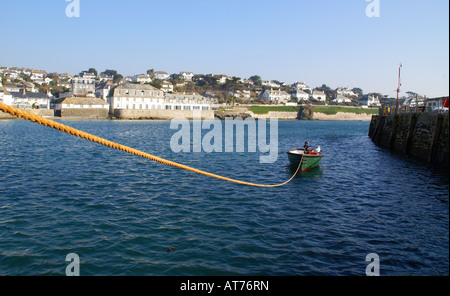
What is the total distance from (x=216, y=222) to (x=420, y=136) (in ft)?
92.2

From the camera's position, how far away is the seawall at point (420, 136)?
26812mm

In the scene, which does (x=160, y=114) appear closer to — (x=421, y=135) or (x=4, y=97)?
(x=4, y=97)

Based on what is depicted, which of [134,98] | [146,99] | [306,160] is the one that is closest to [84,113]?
[134,98]

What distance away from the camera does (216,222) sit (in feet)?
44.2

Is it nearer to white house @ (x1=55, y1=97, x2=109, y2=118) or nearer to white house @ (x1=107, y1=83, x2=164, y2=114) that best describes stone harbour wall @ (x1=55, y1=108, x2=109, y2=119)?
white house @ (x1=55, y1=97, x2=109, y2=118)

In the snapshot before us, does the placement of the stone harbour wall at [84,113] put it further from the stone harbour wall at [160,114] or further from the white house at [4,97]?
the white house at [4,97]

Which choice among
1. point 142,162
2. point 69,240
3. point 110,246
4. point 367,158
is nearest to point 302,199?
point 110,246

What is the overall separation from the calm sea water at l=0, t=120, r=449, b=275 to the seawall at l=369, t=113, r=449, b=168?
367 cm

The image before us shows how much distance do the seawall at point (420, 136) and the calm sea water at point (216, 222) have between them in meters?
3.67

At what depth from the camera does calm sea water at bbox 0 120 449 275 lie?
9.81 meters

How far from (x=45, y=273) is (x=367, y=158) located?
108 feet

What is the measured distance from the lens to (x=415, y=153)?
32906 mm

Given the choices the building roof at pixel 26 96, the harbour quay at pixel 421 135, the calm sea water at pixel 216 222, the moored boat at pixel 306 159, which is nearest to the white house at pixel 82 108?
the building roof at pixel 26 96
